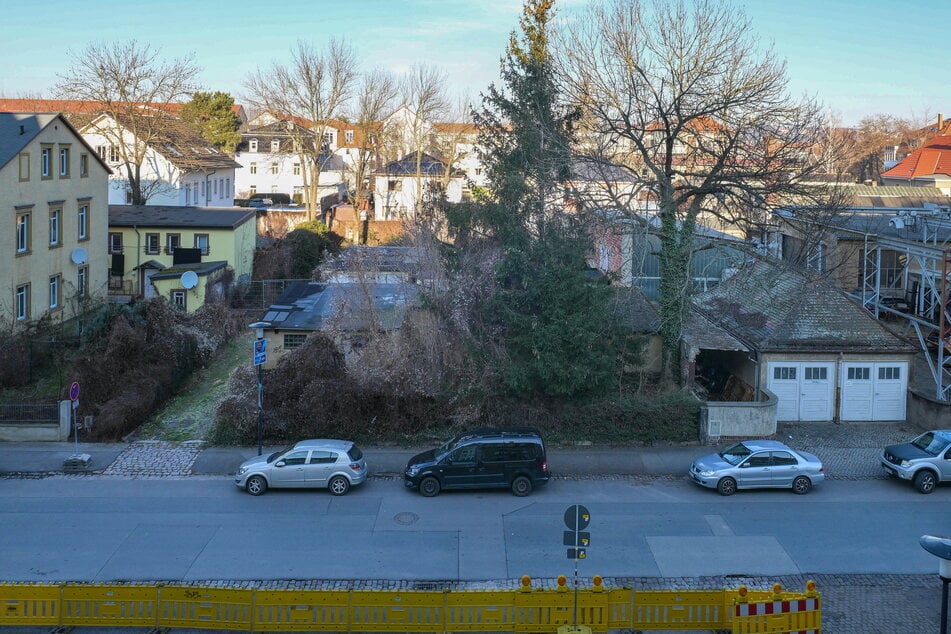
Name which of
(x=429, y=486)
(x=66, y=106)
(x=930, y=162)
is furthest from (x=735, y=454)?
(x=66, y=106)

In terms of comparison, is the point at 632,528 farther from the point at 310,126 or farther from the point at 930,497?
the point at 310,126

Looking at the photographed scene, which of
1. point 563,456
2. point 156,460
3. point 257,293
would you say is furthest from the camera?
point 257,293

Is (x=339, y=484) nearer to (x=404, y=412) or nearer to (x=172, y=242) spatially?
(x=404, y=412)

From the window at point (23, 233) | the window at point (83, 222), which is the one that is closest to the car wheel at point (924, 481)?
the window at point (23, 233)

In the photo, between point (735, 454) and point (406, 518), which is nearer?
point (406, 518)

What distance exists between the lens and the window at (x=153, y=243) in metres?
41.4

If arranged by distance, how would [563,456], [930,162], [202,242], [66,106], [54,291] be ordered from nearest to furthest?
[563,456]
[54,291]
[202,242]
[930,162]
[66,106]

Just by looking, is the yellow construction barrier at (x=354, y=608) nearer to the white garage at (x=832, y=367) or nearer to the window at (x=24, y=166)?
the white garage at (x=832, y=367)

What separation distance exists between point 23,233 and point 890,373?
28.8m

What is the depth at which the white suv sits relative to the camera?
19.7 m

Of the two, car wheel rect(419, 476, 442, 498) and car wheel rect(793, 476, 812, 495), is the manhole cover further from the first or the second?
car wheel rect(793, 476, 812, 495)

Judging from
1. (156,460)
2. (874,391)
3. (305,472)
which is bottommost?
(156,460)

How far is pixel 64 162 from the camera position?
34094mm

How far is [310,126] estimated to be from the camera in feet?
209
